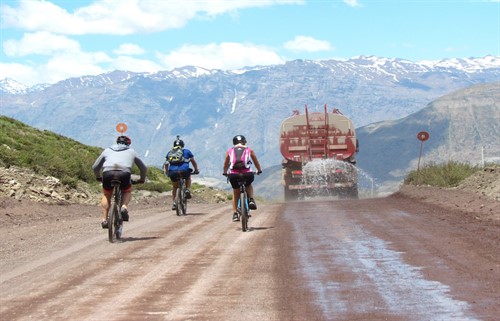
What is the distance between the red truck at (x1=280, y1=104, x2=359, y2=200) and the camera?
33812 millimetres

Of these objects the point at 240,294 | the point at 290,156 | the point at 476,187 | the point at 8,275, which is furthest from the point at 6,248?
the point at 290,156

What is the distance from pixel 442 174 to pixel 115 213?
17.3 metres

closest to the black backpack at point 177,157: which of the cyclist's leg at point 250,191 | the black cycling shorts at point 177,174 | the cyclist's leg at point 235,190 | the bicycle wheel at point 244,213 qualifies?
the black cycling shorts at point 177,174

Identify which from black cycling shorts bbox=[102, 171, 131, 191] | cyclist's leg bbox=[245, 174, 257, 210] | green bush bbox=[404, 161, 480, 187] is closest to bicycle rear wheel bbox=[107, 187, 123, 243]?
black cycling shorts bbox=[102, 171, 131, 191]

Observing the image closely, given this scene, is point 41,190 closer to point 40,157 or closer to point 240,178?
point 40,157

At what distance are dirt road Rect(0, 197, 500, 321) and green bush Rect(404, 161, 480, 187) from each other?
11.3 m

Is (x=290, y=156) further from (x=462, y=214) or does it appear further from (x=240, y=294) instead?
(x=240, y=294)

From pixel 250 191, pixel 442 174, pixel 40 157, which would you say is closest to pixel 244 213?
pixel 250 191

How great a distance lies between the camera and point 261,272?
972 centimetres

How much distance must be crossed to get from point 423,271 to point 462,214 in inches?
338

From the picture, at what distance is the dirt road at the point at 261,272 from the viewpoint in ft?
24.4

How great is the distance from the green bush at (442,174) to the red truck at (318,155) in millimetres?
2721

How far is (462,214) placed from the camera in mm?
17703

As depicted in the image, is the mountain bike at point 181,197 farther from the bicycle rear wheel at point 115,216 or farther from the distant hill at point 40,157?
the distant hill at point 40,157
